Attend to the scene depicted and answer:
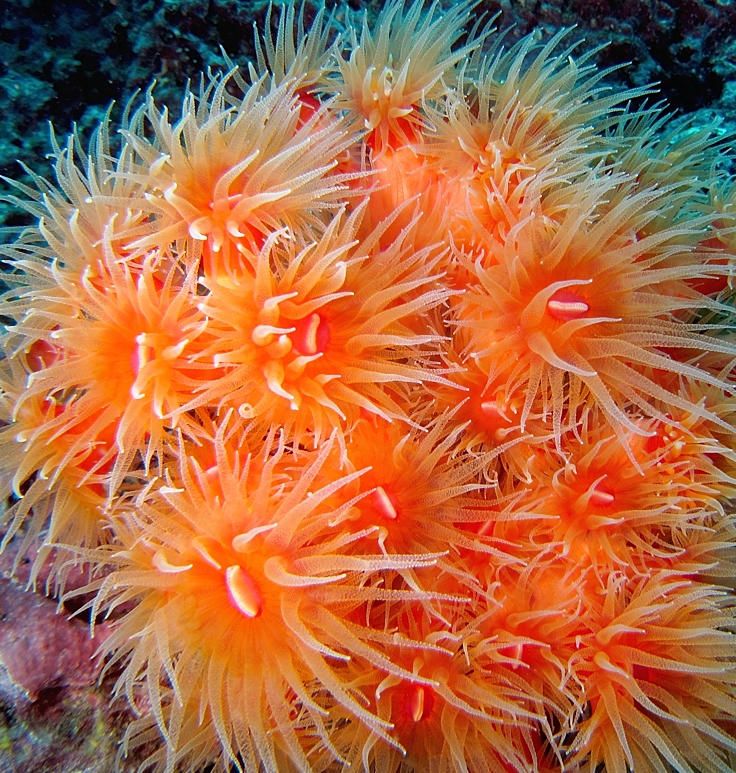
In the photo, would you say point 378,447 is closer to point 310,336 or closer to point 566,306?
point 310,336

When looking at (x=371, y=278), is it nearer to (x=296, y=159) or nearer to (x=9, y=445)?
(x=296, y=159)

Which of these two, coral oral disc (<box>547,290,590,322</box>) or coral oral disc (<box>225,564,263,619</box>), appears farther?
coral oral disc (<box>547,290,590,322</box>)

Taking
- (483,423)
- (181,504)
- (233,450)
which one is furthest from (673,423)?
(181,504)

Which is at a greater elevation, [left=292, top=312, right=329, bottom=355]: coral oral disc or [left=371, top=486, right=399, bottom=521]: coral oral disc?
[left=292, top=312, right=329, bottom=355]: coral oral disc

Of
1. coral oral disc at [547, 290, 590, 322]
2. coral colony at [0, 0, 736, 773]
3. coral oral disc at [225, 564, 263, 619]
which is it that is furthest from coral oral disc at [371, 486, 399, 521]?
coral oral disc at [547, 290, 590, 322]

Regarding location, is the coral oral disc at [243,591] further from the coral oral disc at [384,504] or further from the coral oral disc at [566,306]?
the coral oral disc at [566,306]

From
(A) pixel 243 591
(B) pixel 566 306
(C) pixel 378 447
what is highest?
(B) pixel 566 306

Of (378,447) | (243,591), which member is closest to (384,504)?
(378,447)

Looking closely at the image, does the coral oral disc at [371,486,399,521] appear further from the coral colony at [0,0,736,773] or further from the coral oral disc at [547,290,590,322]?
the coral oral disc at [547,290,590,322]
